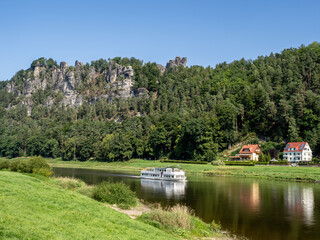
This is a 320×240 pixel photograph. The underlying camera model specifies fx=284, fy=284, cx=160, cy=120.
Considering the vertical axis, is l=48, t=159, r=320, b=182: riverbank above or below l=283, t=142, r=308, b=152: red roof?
below

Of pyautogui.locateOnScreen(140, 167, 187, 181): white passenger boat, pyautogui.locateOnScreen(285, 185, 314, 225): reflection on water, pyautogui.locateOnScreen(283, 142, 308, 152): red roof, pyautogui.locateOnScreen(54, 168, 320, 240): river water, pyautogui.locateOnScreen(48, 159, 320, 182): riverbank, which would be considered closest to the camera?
pyautogui.locateOnScreen(54, 168, 320, 240): river water

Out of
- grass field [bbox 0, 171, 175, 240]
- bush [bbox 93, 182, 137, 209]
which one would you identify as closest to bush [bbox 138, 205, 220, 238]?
grass field [bbox 0, 171, 175, 240]

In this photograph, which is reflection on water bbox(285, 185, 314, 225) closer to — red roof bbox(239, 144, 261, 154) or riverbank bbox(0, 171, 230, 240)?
riverbank bbox(0, 171, 230, 240)

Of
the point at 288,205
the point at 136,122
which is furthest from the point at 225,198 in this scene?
the point at 136,122

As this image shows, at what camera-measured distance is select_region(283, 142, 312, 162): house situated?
90.6 m

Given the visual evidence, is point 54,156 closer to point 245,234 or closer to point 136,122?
point 136,122

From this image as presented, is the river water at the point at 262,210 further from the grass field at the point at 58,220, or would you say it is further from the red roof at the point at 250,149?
the red roof at the point at 250,149

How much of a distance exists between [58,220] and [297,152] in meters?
91.1

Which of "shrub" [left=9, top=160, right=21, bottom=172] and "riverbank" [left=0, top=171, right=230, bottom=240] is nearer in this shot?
"riverbank" [left=0, top=171, right=230, bottom=240]

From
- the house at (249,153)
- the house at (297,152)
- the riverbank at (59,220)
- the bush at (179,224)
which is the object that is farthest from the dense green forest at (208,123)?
the riverbank at (59,220)

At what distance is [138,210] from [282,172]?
50.7m

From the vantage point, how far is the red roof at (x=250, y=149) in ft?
330

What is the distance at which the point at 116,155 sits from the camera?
391 feet

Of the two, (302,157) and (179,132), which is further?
(179,132)
